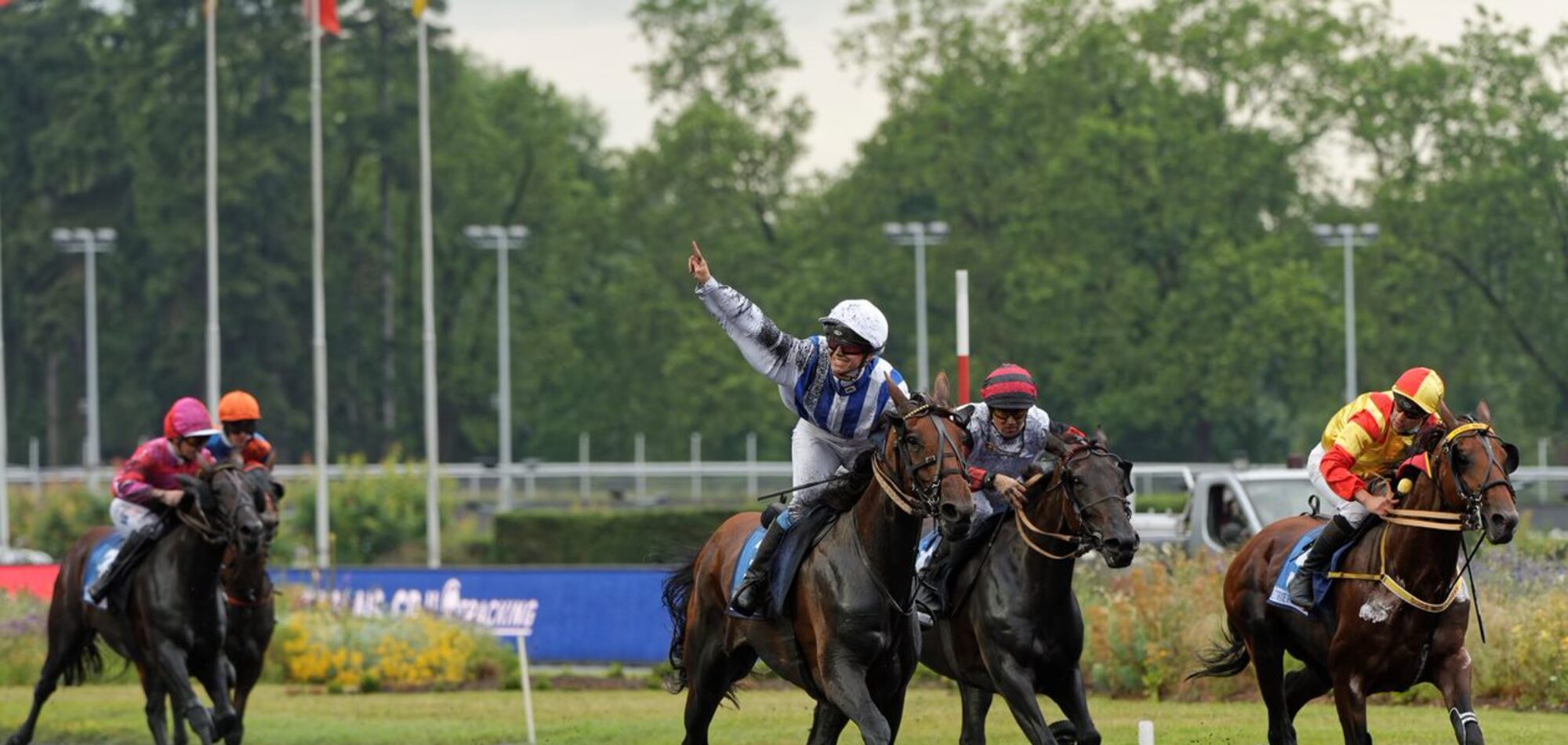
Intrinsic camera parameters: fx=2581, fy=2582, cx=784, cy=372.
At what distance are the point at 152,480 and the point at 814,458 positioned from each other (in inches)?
247

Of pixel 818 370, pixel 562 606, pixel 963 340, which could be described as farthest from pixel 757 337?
pixel 562 606

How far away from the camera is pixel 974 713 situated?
13.7 m

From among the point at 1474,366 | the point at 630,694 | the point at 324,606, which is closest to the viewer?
the point at 630,694

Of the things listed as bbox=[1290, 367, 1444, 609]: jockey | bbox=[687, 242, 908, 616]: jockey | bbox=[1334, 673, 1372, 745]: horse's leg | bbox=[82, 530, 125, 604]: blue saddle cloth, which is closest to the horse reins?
bbox=[1290, 367, 1444, 609]: jockey

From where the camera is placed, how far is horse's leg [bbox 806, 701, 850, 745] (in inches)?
459

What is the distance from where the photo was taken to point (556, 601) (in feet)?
87.8

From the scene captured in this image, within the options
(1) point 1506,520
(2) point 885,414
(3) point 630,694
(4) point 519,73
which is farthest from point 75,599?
(4) point 519,73

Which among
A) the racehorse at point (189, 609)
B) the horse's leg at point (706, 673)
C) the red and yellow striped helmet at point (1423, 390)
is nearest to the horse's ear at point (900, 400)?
the horse's leg at point (706, 673)

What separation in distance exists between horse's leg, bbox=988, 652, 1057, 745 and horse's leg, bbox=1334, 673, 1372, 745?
138 cm

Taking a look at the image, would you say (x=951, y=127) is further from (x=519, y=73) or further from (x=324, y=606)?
(x=324, y=606)

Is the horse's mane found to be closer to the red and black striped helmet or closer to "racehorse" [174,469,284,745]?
the red and black striped helmet

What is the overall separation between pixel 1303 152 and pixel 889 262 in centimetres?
959

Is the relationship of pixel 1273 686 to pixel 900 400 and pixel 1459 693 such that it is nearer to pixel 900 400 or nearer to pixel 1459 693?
pixel 1459 693

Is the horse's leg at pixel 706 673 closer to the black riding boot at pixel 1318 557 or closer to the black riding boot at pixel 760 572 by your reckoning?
the black riding boot at pixel 760 572
